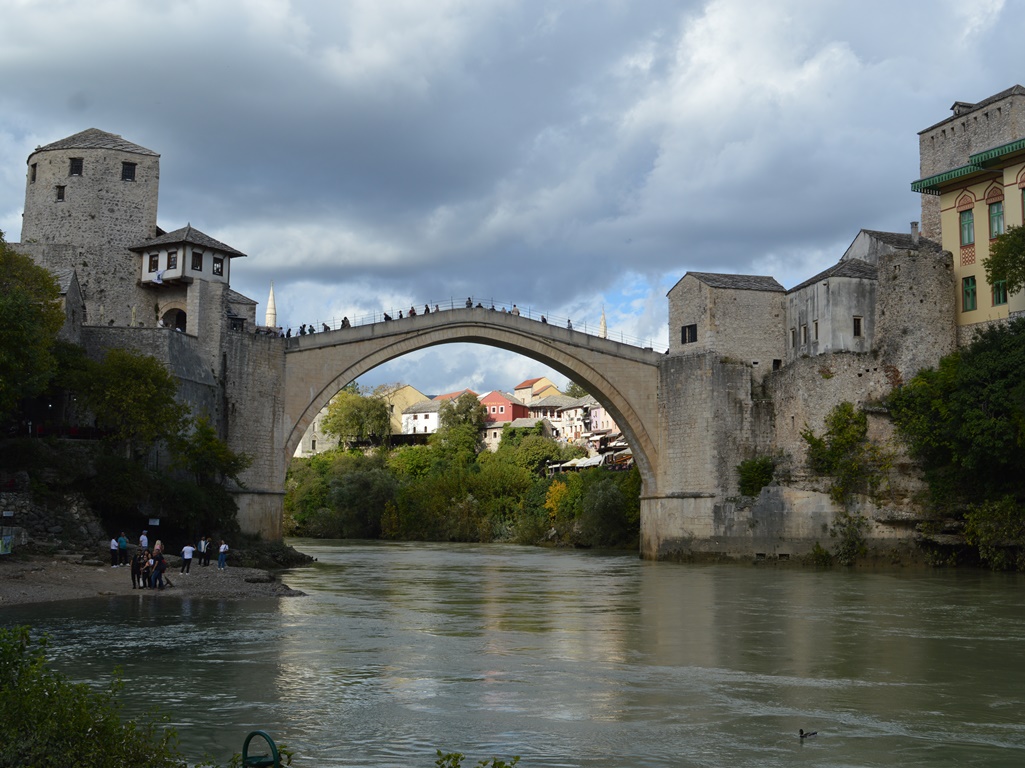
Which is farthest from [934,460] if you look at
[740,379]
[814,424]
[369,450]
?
[369,450]

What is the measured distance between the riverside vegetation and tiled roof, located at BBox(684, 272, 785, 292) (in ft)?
33.2

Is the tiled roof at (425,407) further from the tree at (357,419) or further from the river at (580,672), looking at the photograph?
the river at (580,672)

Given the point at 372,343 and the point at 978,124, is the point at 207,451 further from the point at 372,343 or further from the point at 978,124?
the point at 978,124

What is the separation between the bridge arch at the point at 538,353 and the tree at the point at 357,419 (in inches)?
1485

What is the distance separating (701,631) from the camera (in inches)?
692

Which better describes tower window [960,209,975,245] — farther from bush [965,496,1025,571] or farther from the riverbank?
the riverbank

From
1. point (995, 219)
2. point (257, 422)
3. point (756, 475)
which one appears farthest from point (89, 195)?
point (995, 219)

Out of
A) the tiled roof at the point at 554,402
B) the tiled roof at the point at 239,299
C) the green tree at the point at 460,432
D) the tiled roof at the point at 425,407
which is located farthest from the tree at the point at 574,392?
the tiled roof at the point at 239,299

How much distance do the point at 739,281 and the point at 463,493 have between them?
83.0 feet

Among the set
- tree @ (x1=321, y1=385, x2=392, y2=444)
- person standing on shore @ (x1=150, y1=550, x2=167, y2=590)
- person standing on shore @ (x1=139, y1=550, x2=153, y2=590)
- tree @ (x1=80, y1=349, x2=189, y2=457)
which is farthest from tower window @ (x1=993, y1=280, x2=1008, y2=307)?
tree @ (x1=321, y1=385, x2=392, y2=444)

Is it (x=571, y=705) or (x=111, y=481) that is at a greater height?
(x=111, y=481)

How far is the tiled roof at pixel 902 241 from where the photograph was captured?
35031 mm

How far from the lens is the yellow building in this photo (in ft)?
106

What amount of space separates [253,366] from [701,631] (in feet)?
70.0
